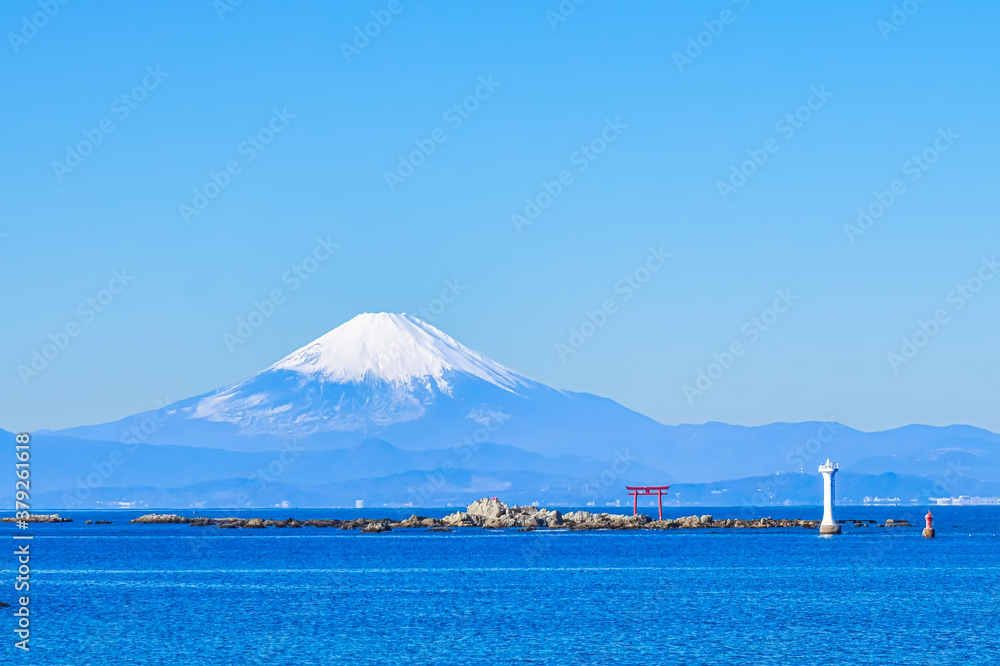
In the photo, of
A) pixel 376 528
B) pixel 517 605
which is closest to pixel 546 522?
pixel 376 528

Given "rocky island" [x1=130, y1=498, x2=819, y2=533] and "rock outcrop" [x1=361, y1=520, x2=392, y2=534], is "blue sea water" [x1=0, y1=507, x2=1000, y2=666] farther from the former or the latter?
"rocky island" [x1=130, y1=498, x2=819, y2=533]

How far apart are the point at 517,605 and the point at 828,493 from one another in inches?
2665

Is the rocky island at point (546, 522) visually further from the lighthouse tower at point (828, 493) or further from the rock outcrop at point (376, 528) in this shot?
the lighthouse tower at point (828, 493)

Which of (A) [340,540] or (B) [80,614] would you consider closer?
(B) [80,614]

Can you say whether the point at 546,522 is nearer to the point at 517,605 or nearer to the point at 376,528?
the point at 376,528

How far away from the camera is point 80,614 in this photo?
61.9 m

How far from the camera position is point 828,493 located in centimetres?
12619

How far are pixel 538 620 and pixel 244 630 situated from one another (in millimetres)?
11722

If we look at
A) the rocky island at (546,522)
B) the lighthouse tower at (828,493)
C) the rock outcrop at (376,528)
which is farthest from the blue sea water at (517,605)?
the rocky island at (546,522)

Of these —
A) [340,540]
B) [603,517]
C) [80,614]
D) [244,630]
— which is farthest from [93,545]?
[244,630]

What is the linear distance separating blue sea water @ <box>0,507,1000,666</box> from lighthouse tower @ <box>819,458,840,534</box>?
613 centimetres

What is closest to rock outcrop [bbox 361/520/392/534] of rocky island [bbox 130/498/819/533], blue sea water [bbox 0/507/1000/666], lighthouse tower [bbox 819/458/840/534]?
rocky island [bbox 130/498/819/533]

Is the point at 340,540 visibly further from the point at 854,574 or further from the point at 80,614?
the point at 80,614

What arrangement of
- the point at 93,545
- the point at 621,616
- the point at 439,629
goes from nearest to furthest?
the point at 439,629
the point at 621,616
the point at 93,545
